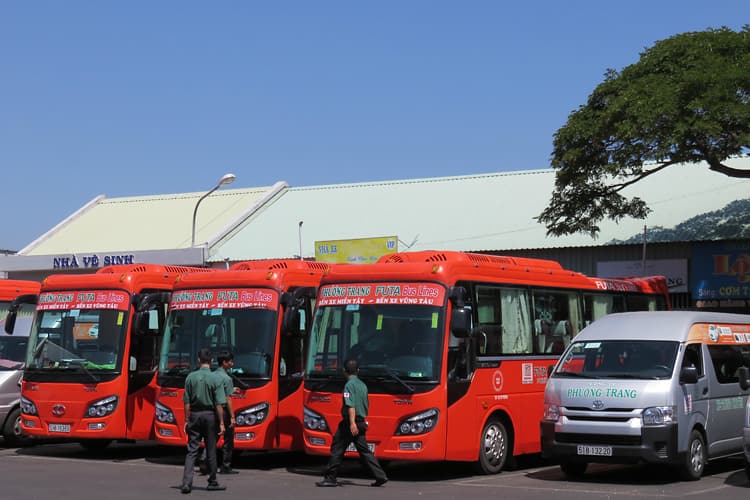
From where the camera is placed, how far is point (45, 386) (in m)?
18.0

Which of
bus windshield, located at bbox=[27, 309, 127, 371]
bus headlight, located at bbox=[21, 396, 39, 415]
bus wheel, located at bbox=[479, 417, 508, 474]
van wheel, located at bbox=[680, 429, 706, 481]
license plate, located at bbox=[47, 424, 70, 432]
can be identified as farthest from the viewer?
bus headlight, located at bbox=[21, 396, 39, 415]

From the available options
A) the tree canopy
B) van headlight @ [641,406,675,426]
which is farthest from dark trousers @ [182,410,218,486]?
the tree canopy

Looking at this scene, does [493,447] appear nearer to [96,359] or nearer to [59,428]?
[96,359]

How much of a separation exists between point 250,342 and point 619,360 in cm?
523

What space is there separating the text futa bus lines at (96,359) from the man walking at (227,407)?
227 cm

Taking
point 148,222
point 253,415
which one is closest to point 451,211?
point 148,222

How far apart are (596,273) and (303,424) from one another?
20.4 meters

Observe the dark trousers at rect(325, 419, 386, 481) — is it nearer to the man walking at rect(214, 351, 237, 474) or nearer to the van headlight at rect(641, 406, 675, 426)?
the man walking at rect(214, 351, 237, 474)

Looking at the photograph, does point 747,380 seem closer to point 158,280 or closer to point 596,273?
point 158,280

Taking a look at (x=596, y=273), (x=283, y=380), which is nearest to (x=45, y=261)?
(x=596, y=273)

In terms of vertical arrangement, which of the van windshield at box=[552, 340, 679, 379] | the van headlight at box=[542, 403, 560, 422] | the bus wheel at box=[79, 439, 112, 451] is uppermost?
the van windshield at box=[552, 340, 679, 379]

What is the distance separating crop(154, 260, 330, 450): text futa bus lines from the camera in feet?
53.0

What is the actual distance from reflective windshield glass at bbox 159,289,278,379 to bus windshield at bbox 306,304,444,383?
3.56 ft

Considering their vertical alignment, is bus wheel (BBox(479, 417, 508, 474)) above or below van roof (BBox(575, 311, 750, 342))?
below
